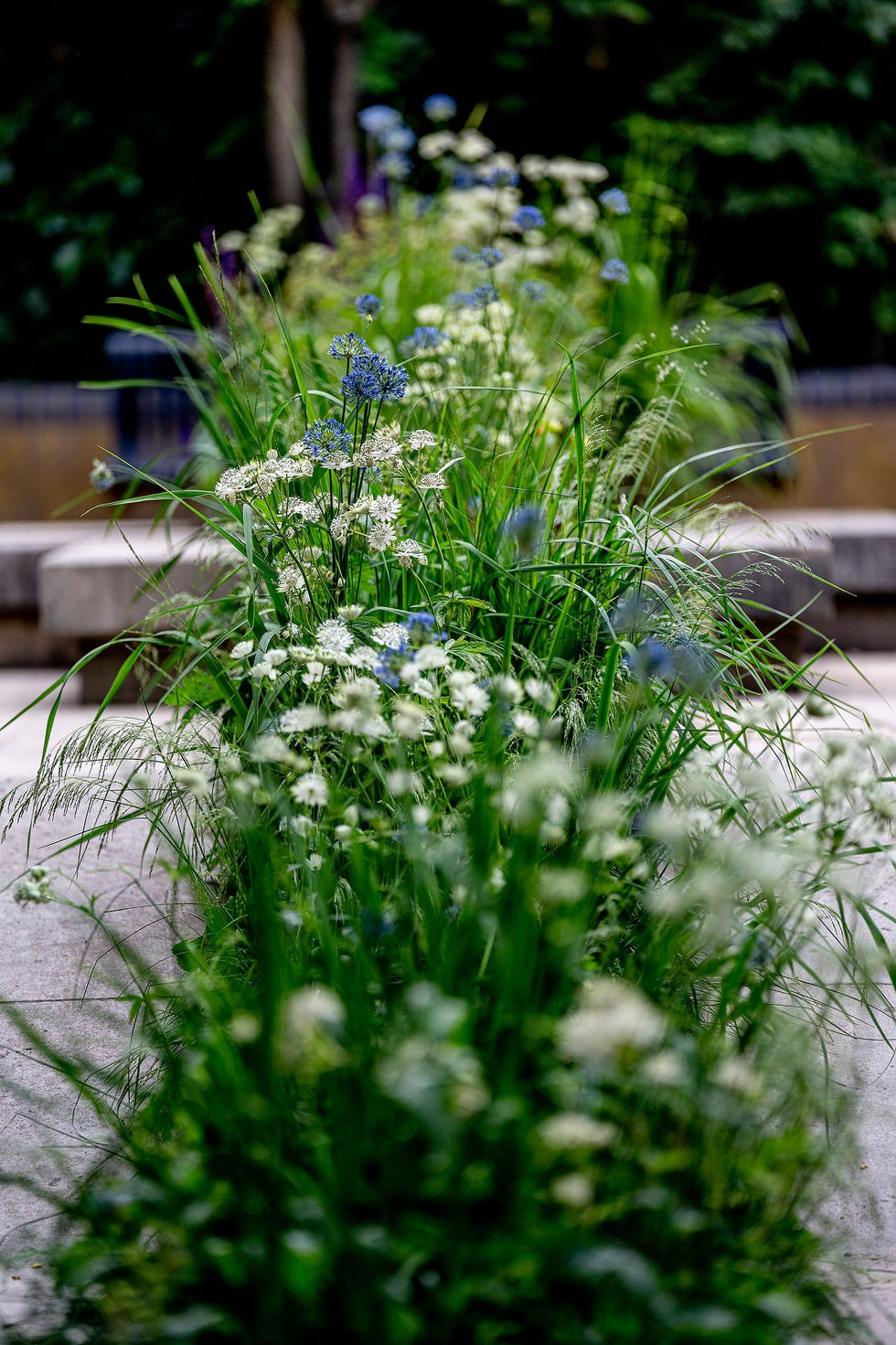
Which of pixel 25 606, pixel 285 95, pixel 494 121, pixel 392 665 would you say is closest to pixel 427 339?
pixel 392 665

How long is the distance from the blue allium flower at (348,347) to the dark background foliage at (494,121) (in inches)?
185

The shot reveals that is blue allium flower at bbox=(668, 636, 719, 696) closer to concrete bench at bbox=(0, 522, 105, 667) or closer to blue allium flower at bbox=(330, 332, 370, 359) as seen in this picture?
blue allium flower at bbox=(330, 332, 370, 359)

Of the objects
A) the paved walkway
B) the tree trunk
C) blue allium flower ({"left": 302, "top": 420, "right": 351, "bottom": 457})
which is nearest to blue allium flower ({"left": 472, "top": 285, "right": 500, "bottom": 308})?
blue allium flower ({"left": 302, "top": 420, "right": 351, "bottom": 457})

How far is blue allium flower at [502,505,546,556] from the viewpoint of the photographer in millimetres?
1604

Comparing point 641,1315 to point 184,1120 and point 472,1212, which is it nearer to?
point 472,1212

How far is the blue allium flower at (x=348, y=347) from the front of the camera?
1.65m

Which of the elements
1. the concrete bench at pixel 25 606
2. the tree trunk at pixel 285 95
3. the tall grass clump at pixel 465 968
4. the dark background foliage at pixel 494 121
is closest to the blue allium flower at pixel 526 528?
the tall grass clump at pixel 465 968

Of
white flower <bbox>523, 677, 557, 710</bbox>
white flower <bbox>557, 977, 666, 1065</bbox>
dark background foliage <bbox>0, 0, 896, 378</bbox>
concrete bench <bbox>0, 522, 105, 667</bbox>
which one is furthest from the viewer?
dark background foliage <bbox>0, 0, 896, 378</bbox>

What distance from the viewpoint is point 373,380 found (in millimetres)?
1628

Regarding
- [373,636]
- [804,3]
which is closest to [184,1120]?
[373,636]

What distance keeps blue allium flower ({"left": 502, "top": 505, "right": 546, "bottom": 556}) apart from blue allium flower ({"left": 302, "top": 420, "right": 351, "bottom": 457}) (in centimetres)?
27

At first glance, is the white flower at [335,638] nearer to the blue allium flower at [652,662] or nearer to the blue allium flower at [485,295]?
the blue allium flower at [652,662]

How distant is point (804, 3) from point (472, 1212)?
261 inches

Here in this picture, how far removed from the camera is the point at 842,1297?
1175mm
